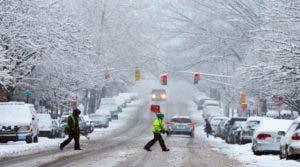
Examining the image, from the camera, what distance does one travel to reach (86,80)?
214 ft

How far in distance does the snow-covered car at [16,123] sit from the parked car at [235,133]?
1092 centimetres

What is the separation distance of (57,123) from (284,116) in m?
29.3

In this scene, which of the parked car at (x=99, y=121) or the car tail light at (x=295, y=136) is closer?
the car tail light at (x=295, y=136)

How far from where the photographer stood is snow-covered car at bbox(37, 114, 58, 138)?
4594 cm

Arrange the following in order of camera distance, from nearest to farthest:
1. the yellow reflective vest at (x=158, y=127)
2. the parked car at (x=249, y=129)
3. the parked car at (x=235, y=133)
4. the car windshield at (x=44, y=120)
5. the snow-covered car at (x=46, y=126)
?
1. the yellow reflective vest at (x=158, y=127)
2. the parked car at (x=249, y=129)
3. the parked car at (x=235, y=133)
4. the snow-covered car at (x=46, y=126)
5. the car windshield at (x=44, y=120)

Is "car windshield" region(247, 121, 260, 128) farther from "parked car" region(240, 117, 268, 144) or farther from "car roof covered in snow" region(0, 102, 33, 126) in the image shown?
"car roof covered in snow" region(0, 102, 33, 126)

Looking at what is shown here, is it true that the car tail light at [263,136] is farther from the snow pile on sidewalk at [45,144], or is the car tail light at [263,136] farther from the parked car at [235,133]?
the parked car at [235,133]

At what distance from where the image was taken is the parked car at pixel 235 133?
4022 centimetres

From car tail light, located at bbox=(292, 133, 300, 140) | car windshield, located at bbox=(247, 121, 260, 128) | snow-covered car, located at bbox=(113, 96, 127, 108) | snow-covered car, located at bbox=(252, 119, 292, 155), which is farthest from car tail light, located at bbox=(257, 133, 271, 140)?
snow-covered car, located at bbox=(113, 96, 127, 108)

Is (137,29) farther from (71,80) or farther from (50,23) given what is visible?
(50,23)

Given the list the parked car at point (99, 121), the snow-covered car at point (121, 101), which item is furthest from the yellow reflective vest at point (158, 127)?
the snow-covered car at point (121, 101)

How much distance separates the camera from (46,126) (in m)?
45.9

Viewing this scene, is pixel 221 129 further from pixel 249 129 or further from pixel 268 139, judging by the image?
pixel 268 139

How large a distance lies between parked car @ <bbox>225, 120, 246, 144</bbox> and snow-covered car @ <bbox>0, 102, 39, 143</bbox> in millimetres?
10918
